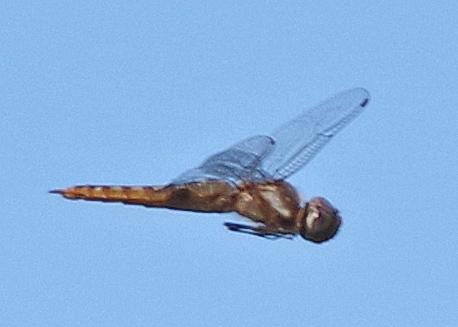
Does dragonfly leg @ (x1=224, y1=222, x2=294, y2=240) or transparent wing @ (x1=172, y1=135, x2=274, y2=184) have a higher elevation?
transparent wing @ (x1=172, y1=135, x2=274, y2=184)

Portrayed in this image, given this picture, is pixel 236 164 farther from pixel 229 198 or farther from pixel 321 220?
pixel 321 220

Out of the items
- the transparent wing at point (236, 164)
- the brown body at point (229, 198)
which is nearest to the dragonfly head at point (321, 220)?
the brown body at point (229, 198)

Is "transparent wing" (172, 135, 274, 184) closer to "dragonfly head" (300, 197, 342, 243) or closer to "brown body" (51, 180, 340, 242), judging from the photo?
"brown body" (51, 180, 340, 242)

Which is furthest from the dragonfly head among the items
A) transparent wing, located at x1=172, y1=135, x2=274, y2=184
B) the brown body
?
transparent wing, located at x1=172, y1=135, x2=274, y2=184
